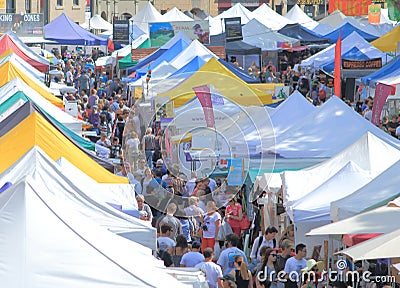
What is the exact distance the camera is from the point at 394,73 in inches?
904

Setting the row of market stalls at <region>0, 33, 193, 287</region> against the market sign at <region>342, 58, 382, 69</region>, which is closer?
the row of market stalls at <region>0, 33, 193, 287</region>

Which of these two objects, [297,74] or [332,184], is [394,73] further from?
[332,184]

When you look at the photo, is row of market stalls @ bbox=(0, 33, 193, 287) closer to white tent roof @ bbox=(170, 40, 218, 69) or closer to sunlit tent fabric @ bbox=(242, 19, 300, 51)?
white tent roof @ bbox=(170, 40, 218, 69)

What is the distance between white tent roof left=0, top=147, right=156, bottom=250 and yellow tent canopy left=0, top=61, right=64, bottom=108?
347 inches

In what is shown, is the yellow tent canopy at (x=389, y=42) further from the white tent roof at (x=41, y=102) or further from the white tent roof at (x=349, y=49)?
the white tent roof at (x=41, y=102)

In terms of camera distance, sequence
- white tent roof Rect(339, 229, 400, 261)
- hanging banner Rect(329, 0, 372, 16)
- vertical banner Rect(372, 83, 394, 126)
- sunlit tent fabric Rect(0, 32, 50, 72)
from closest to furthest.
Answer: white tent roof Rect(339, 229, 400, 261) → vertical banner Rect(372, 83, 394, 126) → sunlit tent fabric Rect(0, 32, 50, 72) → hanging banner Rect(329, 0, 372, 16)

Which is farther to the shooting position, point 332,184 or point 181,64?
point 181,64

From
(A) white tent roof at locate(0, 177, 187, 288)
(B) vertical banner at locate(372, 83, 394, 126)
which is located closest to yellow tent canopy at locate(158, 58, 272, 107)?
(B) vertical banner at locate(372, 83, 394, 126)

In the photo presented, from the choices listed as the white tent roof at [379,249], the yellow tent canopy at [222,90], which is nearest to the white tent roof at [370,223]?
the white tent roof at [379,249]

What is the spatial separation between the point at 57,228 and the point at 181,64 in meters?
19.5

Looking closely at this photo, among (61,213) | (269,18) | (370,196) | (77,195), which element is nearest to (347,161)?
(370,196)

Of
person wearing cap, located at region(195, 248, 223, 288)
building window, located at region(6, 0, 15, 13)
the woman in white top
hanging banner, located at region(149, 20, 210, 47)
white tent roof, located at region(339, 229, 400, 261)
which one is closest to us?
white tent roof, located at region(339, 229, 400, 261)

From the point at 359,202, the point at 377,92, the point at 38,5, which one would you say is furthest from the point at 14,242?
the point at 38,5

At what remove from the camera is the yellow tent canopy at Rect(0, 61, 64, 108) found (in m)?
20.1
